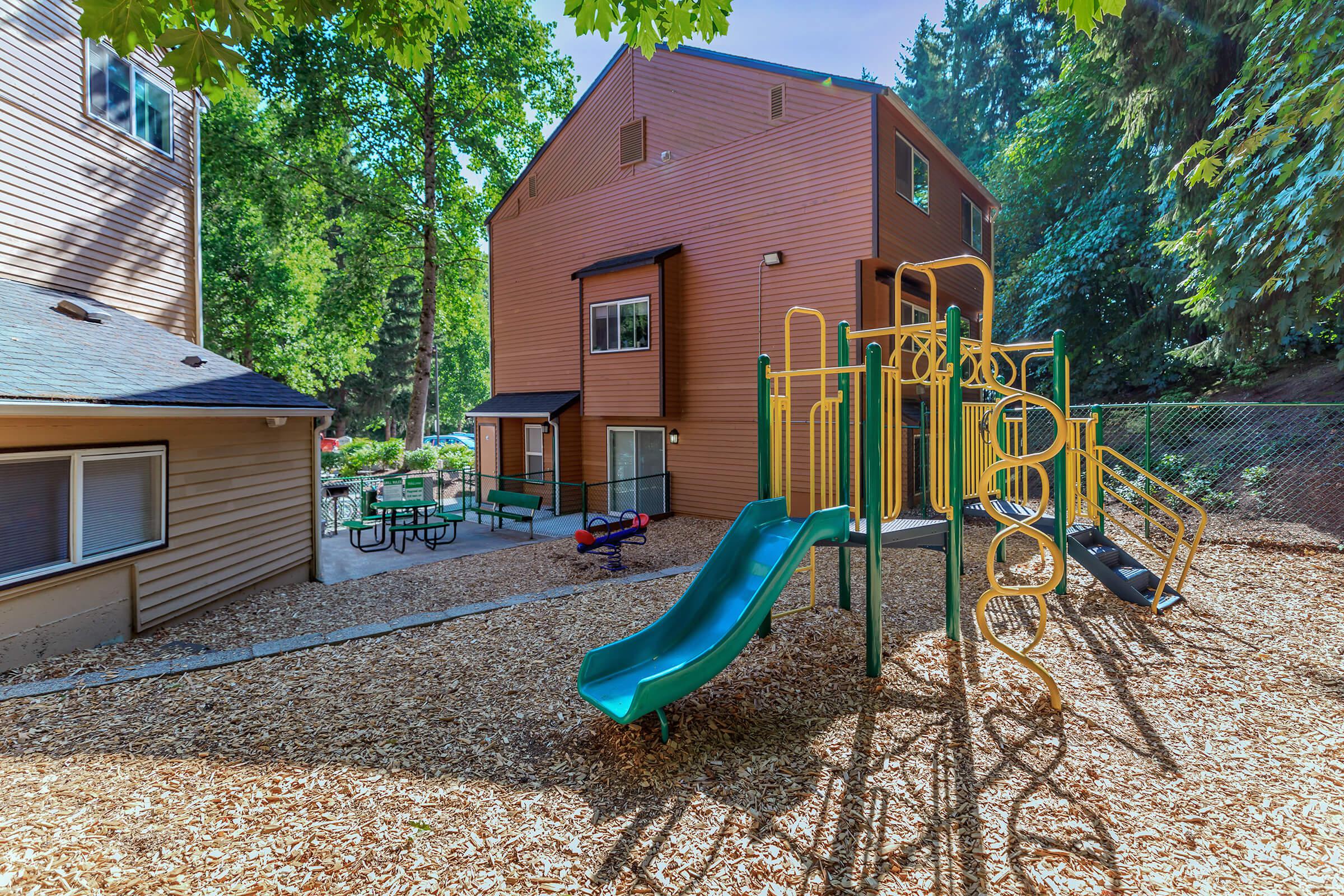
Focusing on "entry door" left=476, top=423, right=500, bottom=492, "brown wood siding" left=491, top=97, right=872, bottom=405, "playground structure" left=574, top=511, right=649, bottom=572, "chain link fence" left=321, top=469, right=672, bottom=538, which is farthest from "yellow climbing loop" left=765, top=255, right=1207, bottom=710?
"entry door" left=476, top=423, right=500, bottom=492

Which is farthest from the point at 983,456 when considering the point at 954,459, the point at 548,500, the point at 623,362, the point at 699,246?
the point at 548,500

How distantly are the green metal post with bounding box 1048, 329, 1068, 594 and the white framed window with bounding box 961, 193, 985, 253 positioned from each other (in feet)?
31.6

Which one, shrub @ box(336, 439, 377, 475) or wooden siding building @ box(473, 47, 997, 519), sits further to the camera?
shrub @ box(336, 439, 377, 475)

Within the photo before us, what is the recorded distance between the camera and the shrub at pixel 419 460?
2233 centimetres

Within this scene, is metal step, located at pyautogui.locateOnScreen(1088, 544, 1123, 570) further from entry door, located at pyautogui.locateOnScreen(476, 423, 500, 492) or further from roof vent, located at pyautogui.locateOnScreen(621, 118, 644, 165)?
entry door, located at pyautogui.locateOnScreen(476, 423, 500, 492)

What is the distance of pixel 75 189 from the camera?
7996 mm

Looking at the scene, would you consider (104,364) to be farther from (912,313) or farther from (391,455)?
(391,455)

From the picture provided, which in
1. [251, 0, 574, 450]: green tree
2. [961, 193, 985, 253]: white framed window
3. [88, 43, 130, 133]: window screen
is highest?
[251, 0, 574, 450]: green tree

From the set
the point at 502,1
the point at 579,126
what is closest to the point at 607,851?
the point at 579,126

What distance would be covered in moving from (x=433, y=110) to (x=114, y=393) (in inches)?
692

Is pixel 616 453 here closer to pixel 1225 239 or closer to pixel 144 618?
pixel 144 618

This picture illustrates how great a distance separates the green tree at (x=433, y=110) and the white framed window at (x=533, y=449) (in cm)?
565

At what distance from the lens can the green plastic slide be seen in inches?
138

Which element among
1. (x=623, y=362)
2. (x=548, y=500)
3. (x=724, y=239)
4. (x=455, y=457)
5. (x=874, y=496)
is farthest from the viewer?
(x=455, y=457)
